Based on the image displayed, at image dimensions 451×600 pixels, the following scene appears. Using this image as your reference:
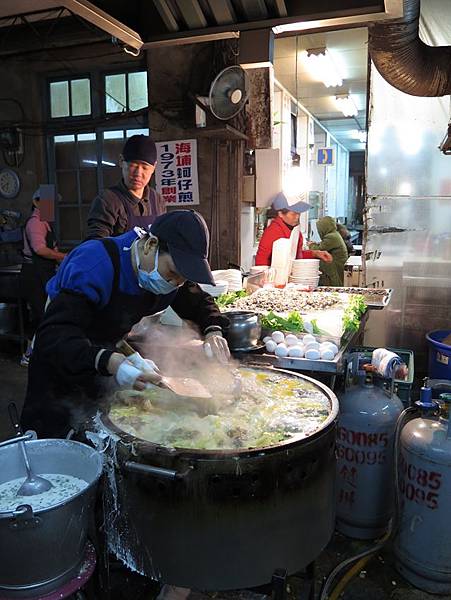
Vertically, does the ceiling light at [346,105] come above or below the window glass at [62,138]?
above

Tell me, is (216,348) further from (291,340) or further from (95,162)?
(95,162)

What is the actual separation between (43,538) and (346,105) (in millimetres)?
13436

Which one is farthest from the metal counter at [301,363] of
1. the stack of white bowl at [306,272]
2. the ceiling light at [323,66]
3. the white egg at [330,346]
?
the ceiling light at [323,66]

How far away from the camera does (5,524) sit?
157 centimetres

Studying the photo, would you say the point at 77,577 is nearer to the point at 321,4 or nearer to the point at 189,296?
the point at 189,296

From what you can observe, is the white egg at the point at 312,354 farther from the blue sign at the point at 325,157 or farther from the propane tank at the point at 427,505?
the blue sign at the point at 325,157

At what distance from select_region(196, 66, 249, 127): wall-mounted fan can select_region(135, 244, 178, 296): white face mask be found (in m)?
3.87

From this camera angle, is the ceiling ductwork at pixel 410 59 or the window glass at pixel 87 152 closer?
the ceiling ductwork at pixel 410 59

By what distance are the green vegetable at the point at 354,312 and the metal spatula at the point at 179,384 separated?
183 centimetres

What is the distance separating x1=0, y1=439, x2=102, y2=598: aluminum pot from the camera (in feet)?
5.21

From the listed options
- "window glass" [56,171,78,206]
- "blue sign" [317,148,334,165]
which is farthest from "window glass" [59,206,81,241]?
"blue sign" [317,148,334,165]

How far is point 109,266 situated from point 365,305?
334 cm

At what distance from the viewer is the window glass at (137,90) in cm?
756

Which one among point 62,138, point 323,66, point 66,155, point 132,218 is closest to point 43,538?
point 132,218
